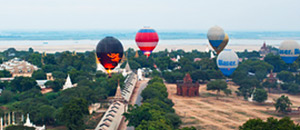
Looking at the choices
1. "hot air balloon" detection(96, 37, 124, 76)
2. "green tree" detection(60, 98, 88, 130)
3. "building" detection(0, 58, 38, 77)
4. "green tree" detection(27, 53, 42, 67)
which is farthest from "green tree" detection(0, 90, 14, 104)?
"green tree" detection(27, 53, 42, 67)

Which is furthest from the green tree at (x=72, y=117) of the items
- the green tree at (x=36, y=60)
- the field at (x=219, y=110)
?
the green tree at (x=36, y=60)

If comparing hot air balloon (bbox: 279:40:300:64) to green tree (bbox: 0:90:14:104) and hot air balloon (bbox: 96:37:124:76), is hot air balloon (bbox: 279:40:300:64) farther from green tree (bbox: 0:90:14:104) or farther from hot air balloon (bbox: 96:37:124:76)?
green tree (bbox: 0:90:14:104)

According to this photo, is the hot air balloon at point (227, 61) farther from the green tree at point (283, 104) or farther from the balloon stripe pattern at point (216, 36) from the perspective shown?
the balloon stripe pattern at point (216, 36)

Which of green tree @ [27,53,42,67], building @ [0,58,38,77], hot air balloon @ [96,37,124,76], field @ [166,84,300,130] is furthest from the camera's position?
green tree @ [27,53,42,67]

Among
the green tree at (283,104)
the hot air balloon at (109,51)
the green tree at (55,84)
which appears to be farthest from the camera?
the green tree at (55,84)

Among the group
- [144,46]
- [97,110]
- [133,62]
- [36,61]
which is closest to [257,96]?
[144,46]

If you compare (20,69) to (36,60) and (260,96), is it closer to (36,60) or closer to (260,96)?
(36,60)

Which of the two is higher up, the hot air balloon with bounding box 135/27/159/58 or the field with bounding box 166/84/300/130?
the hot air balloon with bounding box 135/27/159/58
